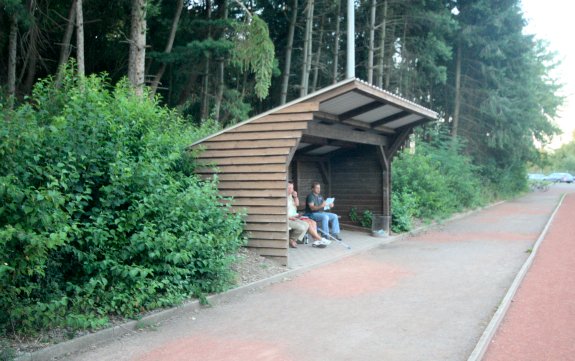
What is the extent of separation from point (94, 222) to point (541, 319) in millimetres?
5352

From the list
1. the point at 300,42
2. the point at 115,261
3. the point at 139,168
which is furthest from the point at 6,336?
the point at 300,42

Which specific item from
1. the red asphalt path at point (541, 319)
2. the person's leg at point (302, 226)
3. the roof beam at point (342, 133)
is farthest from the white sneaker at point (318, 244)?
the red asphalt path at point (541, 319)

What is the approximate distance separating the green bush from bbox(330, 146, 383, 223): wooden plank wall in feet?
22.3

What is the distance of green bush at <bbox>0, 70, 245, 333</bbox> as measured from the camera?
457 centimetres

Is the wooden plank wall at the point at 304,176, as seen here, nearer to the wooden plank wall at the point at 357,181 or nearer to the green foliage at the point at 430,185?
the wooden plank wall at the point at 357,181

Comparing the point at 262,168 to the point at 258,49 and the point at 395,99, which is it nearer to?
the point at 395,99

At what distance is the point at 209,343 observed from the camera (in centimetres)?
514

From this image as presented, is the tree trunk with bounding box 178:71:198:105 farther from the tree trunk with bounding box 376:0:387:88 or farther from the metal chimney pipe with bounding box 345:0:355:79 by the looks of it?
the tree trunk with bounding box 376:0:387:88

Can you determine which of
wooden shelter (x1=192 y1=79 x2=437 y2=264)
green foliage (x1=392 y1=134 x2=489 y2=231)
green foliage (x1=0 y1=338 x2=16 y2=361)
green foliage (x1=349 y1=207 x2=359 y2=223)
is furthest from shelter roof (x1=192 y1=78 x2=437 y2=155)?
green foliage (x1=0 y1=338 x2=16 y2=361)

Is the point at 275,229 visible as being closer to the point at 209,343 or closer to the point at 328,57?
the point at 209,343

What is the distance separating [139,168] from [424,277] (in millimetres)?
4926

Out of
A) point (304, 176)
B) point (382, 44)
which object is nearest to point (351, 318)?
point (304, 176)

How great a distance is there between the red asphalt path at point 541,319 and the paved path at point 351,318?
0.27 meters

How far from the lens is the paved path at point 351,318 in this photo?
15.9 ft
